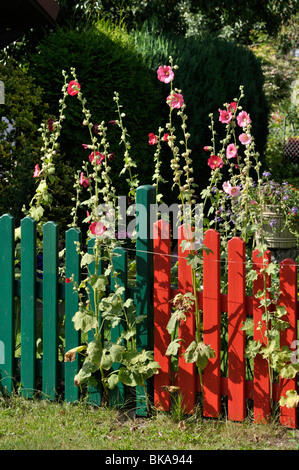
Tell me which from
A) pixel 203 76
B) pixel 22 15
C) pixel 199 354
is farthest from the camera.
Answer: pixel 203 76

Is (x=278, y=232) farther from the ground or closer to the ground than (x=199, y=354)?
farther from the ground

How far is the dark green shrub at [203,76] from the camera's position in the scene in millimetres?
7770

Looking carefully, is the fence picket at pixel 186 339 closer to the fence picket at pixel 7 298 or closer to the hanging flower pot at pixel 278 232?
the fence picket at pixel 7 298

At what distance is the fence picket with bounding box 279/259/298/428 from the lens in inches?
118

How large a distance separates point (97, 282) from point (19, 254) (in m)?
0.73

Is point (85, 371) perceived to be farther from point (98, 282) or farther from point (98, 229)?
point (98, 229)

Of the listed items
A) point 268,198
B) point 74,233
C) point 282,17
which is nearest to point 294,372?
point 74,233

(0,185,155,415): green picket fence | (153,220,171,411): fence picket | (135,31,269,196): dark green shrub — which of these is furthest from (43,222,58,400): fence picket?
(135,31,269,196): dark green shrub

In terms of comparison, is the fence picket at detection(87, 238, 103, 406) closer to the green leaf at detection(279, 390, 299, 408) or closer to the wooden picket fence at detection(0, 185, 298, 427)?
the wooden picket fence at detection(0, 185, 298, 427)

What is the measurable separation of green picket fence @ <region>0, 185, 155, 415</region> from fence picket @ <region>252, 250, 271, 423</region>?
0.53 m

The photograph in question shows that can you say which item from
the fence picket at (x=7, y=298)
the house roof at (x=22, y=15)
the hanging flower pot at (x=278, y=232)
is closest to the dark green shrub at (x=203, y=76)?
the house roof at (x=22, y=15)

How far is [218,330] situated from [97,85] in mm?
4180

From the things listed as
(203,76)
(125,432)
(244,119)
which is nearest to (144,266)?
(125,432)

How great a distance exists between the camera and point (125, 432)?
10.4 ft
